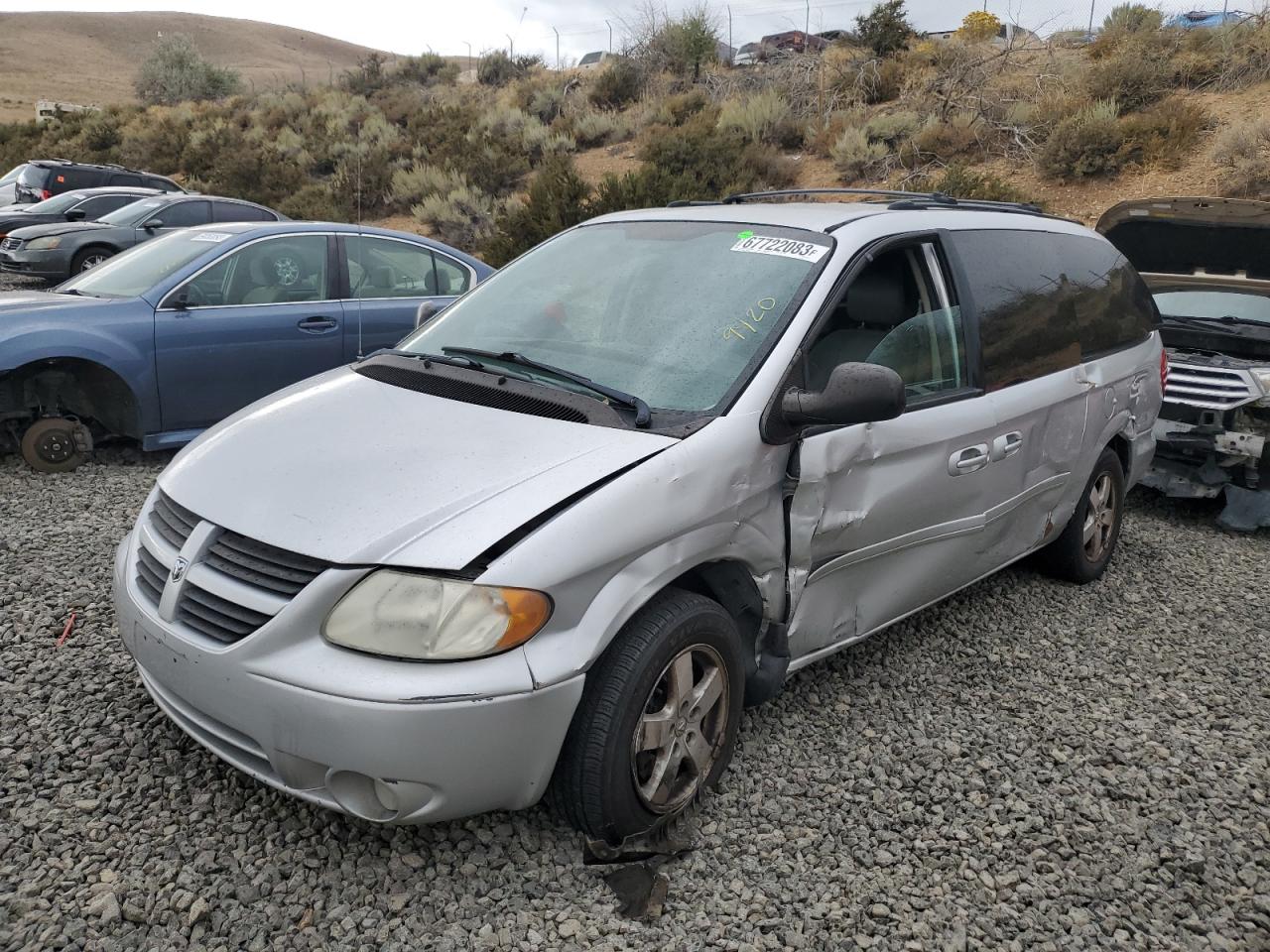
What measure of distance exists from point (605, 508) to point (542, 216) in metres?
13.1

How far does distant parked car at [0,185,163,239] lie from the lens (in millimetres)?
14992

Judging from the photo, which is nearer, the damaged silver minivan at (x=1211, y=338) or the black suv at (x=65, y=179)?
the damaged silver minivan at (x=1211, y=338)

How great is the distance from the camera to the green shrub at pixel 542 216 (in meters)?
14.9

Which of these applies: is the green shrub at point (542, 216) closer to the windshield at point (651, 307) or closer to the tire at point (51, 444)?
the tire at point (51, 444)

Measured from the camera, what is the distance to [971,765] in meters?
3.42

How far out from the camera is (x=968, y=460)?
375 centimetres

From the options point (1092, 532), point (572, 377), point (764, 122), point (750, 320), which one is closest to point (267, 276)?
point (572, 377)

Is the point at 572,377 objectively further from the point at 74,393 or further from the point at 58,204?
the point at 58,204

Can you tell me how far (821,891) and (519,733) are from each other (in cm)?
97

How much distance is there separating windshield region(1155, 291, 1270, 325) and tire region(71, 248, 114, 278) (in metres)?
12.0

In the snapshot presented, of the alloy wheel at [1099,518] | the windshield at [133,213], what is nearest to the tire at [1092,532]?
the alloy wheel at [1099,518]

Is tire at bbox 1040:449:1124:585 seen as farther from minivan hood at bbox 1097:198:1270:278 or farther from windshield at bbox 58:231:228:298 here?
windshield at bbox 58:231:228:298

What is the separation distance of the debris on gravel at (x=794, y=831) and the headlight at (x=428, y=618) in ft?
2.34

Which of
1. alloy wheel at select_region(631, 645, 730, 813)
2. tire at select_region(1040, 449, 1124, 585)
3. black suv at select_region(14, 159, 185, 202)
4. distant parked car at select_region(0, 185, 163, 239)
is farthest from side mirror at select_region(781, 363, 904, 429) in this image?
black suv at select_region(14, 159, 185, 202)
